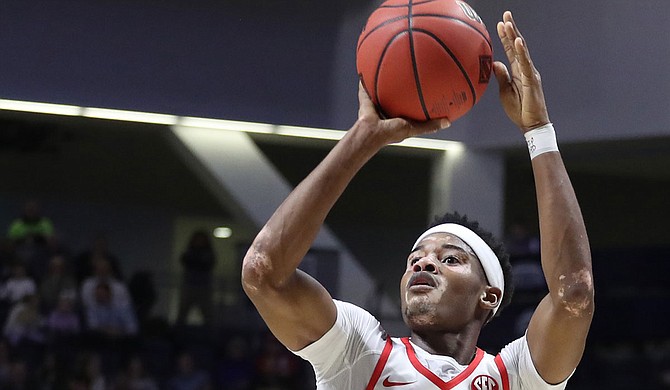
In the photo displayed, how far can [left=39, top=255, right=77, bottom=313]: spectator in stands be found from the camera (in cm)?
898

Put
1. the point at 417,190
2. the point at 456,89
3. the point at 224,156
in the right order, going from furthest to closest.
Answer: the point at 417,190 < the point at 224,156 < the point at 456,89

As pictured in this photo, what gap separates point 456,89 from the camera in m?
2.97

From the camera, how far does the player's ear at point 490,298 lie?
334 centimetres

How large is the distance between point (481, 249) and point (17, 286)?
6.36 meters

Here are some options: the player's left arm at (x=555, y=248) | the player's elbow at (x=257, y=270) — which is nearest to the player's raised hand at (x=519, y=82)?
the player's left arm at (x=555, y=248)

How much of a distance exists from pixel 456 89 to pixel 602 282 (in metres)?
→ 7.94

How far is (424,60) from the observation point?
9.71ft

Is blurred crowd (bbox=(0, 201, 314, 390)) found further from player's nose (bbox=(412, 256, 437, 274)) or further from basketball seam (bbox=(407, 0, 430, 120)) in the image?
basketball seam (bbox=(407, 0, 430, 120))

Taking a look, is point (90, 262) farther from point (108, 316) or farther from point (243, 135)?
point (243, 135)

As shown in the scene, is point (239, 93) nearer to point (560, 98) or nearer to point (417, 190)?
point (560, 98)

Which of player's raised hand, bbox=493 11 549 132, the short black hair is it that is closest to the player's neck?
the short black hair

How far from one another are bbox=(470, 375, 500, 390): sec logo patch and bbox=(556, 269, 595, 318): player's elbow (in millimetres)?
321

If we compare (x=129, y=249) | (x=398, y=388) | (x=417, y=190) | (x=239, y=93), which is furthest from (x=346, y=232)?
(x=398, y=388)

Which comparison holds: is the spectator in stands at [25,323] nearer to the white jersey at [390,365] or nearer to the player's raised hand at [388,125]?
the white jersey at [390,365]
